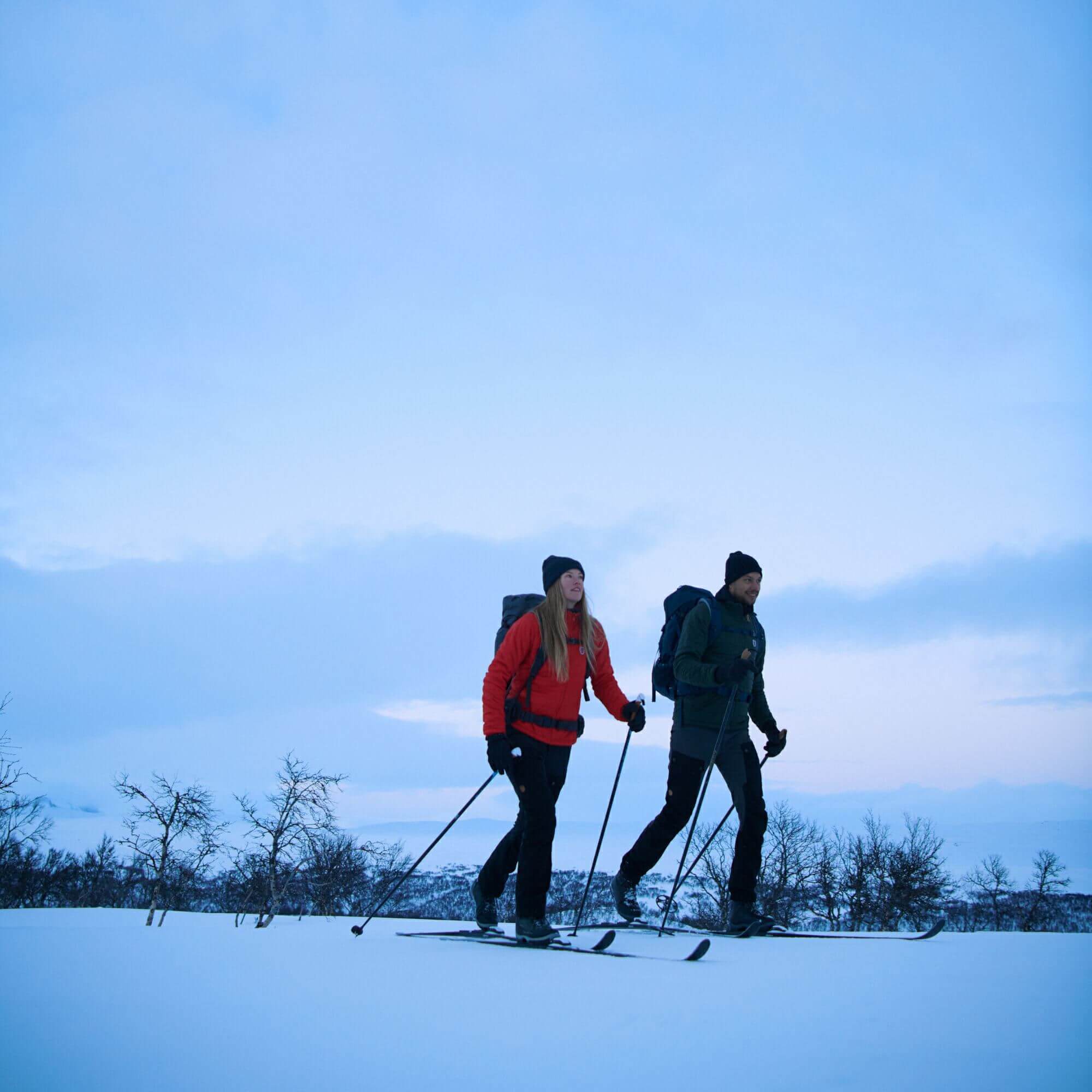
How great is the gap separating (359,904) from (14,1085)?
4285 centimetres

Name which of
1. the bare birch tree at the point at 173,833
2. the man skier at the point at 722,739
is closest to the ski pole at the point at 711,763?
the man skier at the point at 722,739

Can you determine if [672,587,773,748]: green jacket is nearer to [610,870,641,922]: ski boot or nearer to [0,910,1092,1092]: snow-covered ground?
[610,870,641,922]: ski boot

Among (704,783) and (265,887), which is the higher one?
(704,783)

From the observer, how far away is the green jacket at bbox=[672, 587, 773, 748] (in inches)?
195

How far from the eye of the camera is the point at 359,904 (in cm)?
4038

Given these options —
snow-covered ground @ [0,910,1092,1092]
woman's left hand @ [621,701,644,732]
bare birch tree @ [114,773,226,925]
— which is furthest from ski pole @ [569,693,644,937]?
bare birch tree @ [114,773,226,925]

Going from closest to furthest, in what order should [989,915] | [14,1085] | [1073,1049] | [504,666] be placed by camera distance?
[14,1085]
[1073,1049]
[504,666]
[989,915]

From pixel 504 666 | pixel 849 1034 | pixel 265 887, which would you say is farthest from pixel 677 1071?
pixel 265 887

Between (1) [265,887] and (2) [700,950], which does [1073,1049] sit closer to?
(2) [700,950]

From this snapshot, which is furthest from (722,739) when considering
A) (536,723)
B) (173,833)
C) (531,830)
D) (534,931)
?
(173,833)

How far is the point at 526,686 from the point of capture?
176 inches

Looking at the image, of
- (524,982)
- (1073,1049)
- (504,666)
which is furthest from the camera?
(504,666)

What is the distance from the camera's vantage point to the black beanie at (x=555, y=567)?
4.70 m

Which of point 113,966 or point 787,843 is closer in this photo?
point 113,966
